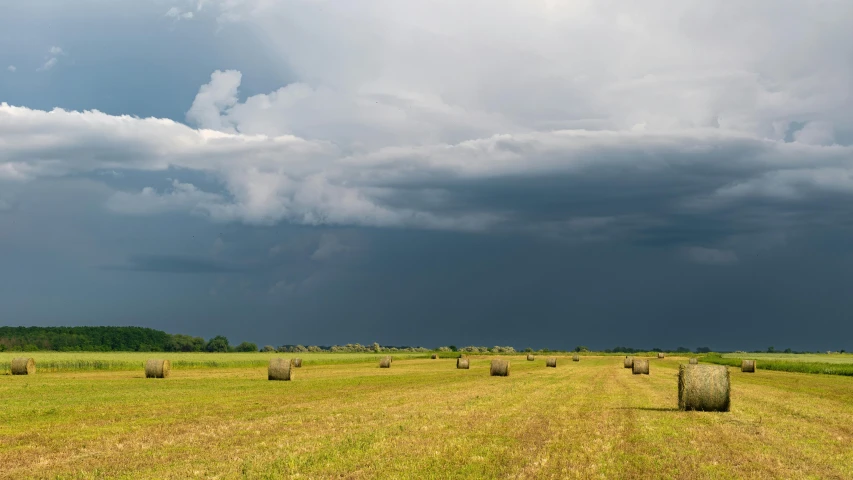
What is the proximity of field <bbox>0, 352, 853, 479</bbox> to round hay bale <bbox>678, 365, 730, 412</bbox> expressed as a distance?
0.75m

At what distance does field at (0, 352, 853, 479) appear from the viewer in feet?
45.9

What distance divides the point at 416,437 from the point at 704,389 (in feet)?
39.5

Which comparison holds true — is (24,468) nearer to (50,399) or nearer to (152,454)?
(152,454)

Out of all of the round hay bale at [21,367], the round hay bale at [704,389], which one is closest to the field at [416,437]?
the round hay bale at [704,389]

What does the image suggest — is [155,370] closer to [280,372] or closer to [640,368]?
[280,372]

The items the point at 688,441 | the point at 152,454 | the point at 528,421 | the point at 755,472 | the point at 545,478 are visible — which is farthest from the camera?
the point at 528,421

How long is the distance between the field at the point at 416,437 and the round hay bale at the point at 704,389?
2.47 ft

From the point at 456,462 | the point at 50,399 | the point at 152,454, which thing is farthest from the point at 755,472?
the point at 50,399

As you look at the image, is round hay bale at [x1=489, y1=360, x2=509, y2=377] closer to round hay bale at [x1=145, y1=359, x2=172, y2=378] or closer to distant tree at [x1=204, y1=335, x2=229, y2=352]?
round hay bale at [x1=145, y1=359, x2=172, y2=378]

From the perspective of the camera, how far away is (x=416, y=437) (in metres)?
17.8

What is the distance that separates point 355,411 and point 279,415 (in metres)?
2.61

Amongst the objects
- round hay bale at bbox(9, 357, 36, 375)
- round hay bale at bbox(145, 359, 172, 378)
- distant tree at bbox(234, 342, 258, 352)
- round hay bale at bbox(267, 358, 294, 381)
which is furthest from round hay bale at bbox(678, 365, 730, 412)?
distant tree at bbox(234, 342, 258, 352)

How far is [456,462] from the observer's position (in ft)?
47.7

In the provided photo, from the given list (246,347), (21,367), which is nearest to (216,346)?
(246,347)
